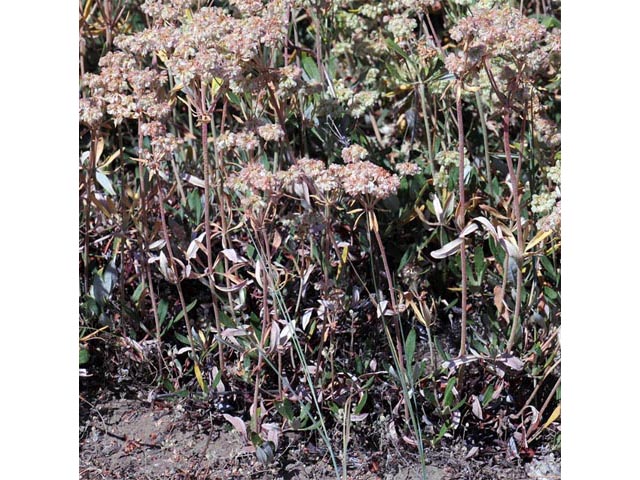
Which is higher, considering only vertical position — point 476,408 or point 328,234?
point 328,234

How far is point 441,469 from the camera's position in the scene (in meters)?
1.62

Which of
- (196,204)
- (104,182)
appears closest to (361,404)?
(196,204)

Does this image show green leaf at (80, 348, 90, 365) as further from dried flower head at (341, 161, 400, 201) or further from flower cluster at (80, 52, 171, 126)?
dried flower head at (341, 161, 400, 201)

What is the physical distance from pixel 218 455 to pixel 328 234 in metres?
0.46

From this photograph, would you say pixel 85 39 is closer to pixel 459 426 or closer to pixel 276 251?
pixel 276 251

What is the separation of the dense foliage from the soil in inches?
1.2

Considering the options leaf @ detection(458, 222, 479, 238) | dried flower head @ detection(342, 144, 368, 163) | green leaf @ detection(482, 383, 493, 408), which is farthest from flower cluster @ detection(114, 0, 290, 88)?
green leaf @ detection(482, 383, 493, 408)

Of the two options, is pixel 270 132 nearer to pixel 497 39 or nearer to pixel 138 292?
pixel 497 39

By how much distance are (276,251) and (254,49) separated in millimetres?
421

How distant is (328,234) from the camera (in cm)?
156

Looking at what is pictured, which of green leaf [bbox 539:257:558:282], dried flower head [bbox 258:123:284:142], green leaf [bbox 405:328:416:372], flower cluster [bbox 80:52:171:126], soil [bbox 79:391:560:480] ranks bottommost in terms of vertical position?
soil [bbox 79:391:560:480]

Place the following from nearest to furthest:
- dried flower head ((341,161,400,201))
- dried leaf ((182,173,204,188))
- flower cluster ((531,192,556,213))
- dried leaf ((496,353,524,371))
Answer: dried flower head ((341,161,400,201)) < flower cluster ((531,192,556,213)) < dried leaf ((496,353,524,371)) < dried leaf ((182,173,204,188))

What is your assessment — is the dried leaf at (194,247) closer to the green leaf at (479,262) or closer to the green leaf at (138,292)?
the green leaf at (138,292)

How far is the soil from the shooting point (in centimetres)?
163
